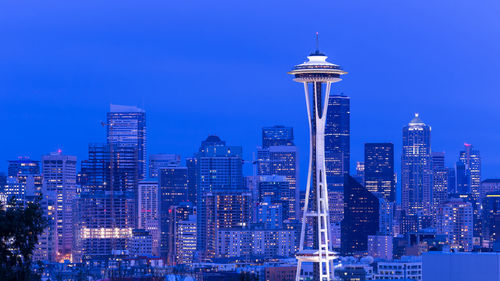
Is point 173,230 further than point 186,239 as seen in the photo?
Yes

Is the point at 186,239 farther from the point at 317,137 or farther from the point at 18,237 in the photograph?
the point at 18,237

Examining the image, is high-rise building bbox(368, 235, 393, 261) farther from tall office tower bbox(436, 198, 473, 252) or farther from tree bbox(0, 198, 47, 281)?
tree bbox(0, 198, 47, 281)

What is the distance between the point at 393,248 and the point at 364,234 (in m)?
17.6

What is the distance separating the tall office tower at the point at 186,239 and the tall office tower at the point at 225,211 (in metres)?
2.61

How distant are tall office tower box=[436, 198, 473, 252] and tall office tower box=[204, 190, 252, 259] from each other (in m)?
33.0

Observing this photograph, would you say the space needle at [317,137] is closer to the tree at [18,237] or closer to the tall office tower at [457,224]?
the tree at [18,237]

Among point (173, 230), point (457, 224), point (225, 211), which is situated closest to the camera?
point (225, 211)

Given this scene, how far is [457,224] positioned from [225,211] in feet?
131

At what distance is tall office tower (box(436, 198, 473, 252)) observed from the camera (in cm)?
18775

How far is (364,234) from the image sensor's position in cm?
19412

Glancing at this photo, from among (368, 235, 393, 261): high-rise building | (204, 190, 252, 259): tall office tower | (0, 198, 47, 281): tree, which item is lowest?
(368, 235, 393, 261): high-rise building

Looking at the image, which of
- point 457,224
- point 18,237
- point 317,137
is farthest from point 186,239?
point 18,237

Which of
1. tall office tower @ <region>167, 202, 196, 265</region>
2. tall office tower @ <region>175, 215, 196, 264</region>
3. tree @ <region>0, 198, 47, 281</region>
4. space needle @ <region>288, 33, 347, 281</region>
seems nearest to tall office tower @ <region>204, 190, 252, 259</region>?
tall office tower @ <region>175, 215, 196, 264</region>

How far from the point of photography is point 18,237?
2406cm
